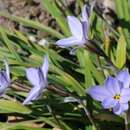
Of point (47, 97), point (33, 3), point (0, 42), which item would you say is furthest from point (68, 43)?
point (33, 3)

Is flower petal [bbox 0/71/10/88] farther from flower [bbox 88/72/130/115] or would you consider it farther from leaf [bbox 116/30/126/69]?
leaf [bbox 116/30/126/69]

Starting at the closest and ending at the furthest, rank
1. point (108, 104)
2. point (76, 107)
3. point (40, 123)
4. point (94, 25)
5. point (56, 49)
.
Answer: point (108, 104)
point (76, 107)
point (40, 123)
point (94, 25)
point (56, 49)

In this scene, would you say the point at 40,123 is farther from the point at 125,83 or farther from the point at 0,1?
the point at 0,1

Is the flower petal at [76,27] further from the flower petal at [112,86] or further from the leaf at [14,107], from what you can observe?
the leaf at [14,107]

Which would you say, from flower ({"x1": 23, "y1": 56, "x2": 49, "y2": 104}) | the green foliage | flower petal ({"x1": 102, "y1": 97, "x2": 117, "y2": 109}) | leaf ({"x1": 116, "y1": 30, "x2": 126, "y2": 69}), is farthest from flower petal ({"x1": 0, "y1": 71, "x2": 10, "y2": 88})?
leaf ({"x1": 116, "y1": 30, "x2": 126, "y2": 69})

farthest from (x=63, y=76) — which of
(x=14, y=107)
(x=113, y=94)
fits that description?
(x=113, y=94)

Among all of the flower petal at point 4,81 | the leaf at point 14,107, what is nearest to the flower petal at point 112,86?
the flower petal at point 4,81

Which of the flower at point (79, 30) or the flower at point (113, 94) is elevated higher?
the flower at point (79, 30)

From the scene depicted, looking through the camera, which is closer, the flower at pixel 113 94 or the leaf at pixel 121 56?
the flower at pixel 113 94
